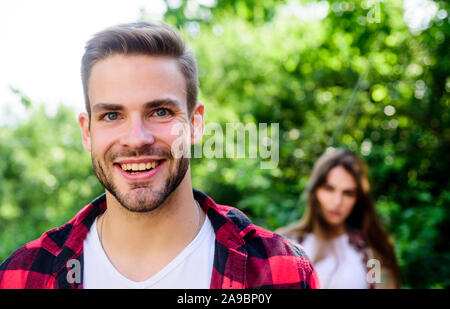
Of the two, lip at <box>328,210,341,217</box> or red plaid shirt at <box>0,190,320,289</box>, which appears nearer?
red plaid shirt at <box>0,190,320,289</box>

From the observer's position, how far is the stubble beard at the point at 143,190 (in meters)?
1.62

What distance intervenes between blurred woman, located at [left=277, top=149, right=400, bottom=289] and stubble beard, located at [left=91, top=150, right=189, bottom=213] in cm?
188

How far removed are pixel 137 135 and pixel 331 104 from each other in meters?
4.25

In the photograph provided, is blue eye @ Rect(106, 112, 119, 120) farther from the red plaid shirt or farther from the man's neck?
the red plaid shirt

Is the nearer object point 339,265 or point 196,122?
point 196,122

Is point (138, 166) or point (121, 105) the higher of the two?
point (121, 105)

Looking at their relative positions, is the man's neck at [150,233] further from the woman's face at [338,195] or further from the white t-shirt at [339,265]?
the woman's face at [338,195]

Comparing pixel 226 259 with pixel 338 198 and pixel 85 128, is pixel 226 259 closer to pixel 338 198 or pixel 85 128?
pixel 85 128

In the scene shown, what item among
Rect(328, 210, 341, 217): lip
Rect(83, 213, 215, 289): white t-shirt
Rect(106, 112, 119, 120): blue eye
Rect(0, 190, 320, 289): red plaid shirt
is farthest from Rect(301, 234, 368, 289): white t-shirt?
Rect(106, 112, 119, 120): blue eye

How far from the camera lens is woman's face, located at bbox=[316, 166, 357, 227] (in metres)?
3.39

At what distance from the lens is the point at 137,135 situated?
1585mm

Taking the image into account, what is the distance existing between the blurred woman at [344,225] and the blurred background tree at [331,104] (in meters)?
0.73

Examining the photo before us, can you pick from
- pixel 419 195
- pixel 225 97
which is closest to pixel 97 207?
pixel 419 195

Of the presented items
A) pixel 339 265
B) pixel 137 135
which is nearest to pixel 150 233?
pixel 137 135
